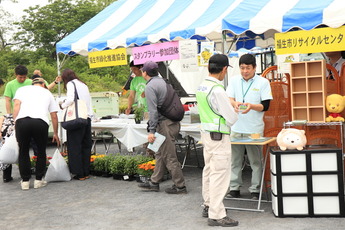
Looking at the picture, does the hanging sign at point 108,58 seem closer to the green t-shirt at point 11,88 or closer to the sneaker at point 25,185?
the green t-shirt at point 11,88

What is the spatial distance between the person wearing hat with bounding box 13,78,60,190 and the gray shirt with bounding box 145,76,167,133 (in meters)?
1.78

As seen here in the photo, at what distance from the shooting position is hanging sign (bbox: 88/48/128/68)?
832 cm

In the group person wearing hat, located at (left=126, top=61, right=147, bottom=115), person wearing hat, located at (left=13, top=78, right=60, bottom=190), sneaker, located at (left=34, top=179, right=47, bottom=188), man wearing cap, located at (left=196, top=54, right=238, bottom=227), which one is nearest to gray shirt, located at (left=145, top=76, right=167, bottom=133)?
man wearing cap, located at (left=196, top=54, right=238, bottom=227)

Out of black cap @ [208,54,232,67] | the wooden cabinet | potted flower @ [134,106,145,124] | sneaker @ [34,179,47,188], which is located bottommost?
sneaker @ [34,179,47,188]

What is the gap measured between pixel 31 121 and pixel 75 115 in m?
0.82

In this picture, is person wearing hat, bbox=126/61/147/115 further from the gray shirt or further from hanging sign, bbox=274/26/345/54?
hanging sign, bbox=274/26/345/54

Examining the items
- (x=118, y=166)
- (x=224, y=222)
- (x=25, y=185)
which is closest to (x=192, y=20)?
(x=118, y=166)

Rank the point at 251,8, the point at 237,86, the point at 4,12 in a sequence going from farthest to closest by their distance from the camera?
the point at 4,12, the point at 251,8, the point at 237,86

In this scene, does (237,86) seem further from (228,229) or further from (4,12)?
(4,12)

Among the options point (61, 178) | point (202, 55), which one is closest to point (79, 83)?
point (61, 178)

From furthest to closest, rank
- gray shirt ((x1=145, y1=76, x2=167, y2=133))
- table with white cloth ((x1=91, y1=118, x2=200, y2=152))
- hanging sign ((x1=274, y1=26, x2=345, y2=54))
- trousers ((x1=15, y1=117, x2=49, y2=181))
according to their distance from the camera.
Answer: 1. table with white cloth ((x1=91, y1=118, x2=200, y2=152))
2. trousers ((x1=15, y1=117, x2=49, y2=181))
3. gray shirt ((x1=145, y1=76, x2=167, y2=133))
4. hanging sign ((x1=274, y1=26, x2=345, y2=54))

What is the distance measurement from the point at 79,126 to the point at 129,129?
3.03 ft

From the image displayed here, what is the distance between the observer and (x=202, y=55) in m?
7.21

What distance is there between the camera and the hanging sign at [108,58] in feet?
27.3
